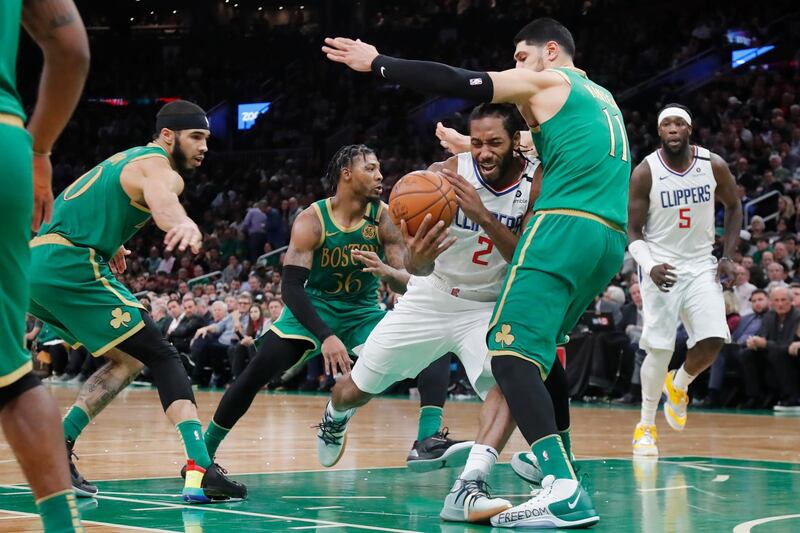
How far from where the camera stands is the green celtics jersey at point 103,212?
5.83 meters

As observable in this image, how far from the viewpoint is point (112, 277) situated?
592 centimetres

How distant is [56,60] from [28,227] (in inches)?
21.7

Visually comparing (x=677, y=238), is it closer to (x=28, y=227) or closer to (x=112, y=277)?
(x=112, y=277)

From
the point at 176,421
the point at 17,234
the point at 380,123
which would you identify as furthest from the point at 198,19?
the point at 17,234

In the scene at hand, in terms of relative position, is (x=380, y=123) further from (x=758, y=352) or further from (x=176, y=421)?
(x=176, y=421)

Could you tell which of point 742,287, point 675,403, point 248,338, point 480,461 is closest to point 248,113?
point 248,338

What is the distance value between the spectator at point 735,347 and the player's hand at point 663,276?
517 centimetres

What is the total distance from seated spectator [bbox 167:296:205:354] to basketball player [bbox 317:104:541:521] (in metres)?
11.7

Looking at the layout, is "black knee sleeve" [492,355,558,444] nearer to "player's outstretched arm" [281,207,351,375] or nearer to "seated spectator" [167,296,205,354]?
"player's outstretched arm" [281,207,351,375]

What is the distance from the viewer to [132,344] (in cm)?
574

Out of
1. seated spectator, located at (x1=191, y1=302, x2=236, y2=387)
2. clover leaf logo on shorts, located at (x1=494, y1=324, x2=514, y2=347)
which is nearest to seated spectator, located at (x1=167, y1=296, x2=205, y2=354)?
seated spectator, located at (x1=191, y1=302, x2=236, y2=387)

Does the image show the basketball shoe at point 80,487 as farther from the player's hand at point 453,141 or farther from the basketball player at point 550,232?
the player's hand at point 453,141

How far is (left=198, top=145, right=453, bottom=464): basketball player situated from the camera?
6383 millimetres

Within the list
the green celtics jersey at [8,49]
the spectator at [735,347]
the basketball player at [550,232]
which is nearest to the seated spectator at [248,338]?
the spectator at [735,347]
